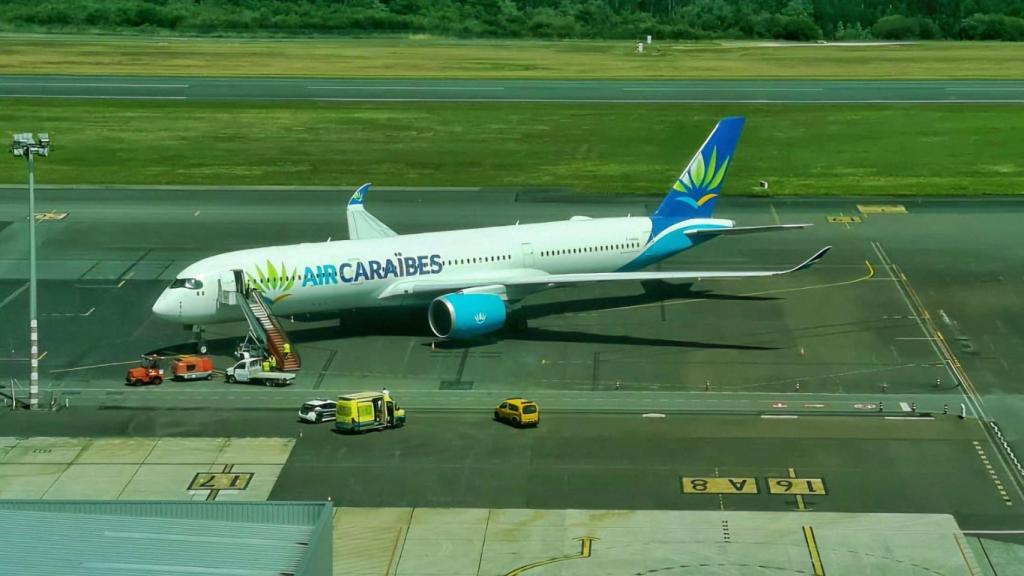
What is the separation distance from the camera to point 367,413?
57.9m

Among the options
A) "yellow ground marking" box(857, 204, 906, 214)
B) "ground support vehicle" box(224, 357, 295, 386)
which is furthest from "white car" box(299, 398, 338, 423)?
"yellow ground marking" box(857, 204, 906, 214)

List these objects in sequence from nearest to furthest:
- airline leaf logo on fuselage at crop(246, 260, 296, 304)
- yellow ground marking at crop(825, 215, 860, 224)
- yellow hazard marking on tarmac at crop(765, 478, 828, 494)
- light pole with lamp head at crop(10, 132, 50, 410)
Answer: yellow hazard marking on tarmac at crop(765, 478, 828, 494)
light pole with lamp head at crop(10, 132, 50, 410)
airline leaf logo on fuselage at crop(246, 260, 296, 304)
yellow ground marking at crop(825, 215, 860, 224)

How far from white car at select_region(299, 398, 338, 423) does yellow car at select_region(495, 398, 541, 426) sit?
6.81m

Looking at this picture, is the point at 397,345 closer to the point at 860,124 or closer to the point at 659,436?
the point at 659,436

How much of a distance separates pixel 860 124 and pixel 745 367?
72.2 m

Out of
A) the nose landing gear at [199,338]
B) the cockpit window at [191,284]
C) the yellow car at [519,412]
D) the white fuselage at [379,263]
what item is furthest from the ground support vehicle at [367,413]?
the nose landing gear at [199,338]

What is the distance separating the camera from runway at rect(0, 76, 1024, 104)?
14812 cm

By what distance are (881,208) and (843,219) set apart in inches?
204

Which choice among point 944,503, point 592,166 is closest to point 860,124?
point 592,166

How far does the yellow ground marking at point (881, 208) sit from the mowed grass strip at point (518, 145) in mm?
4661

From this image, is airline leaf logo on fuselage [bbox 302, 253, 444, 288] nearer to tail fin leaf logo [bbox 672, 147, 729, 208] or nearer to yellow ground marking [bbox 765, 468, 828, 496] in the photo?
tail fin leaf logo [bbox 672, 147, 729, 208]

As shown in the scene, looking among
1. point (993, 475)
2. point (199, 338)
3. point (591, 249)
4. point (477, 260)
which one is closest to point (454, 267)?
point (477, 260)

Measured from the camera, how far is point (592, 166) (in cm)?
11600

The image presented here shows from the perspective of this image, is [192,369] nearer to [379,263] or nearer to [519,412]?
[379,263]
